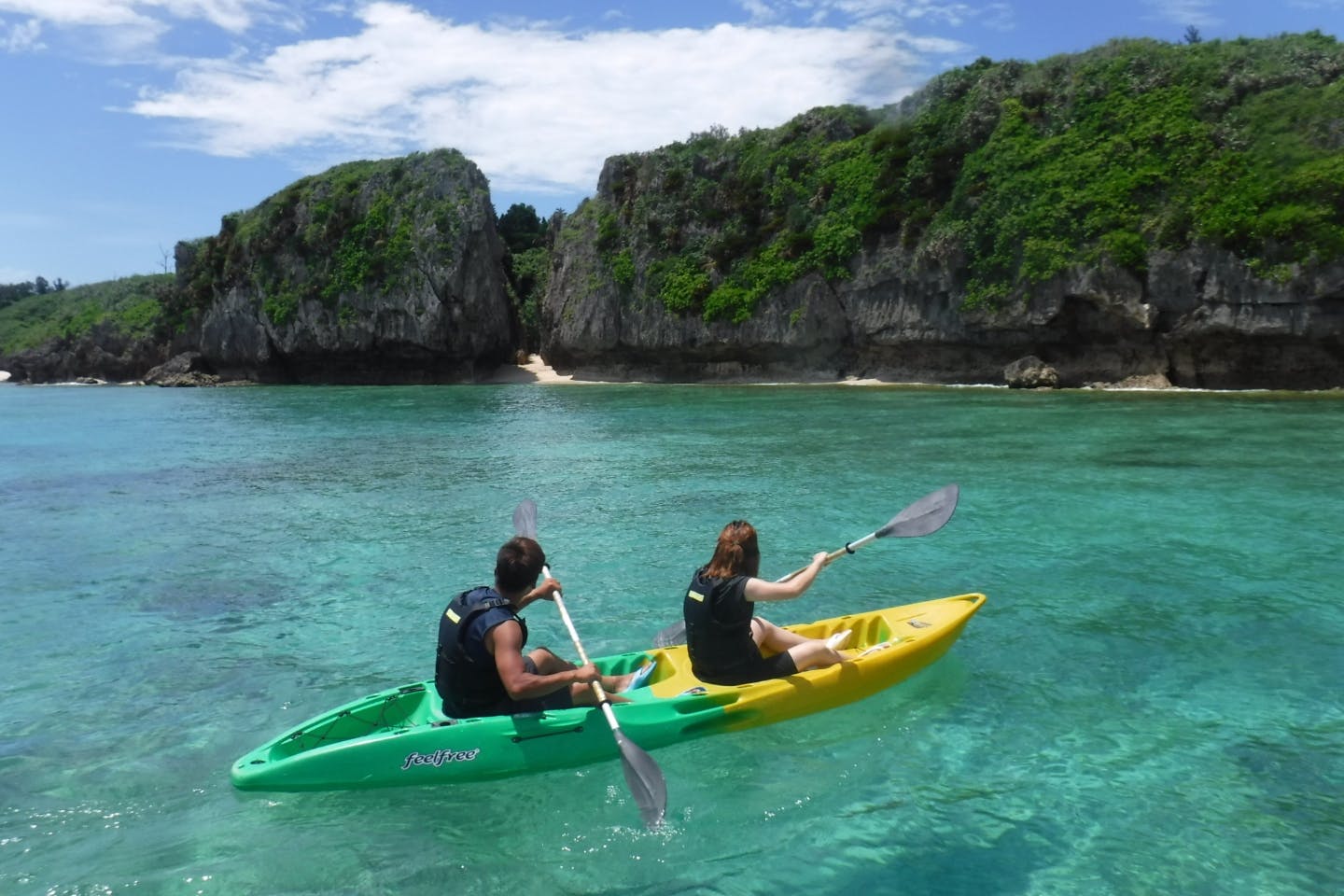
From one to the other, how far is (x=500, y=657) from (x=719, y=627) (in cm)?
141

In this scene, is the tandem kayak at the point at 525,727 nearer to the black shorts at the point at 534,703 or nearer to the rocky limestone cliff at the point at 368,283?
the black shorts at the point at 534,703

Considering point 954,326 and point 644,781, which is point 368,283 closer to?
point 954,326

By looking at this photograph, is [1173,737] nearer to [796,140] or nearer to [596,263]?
[796,140]

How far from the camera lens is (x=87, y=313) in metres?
73.6

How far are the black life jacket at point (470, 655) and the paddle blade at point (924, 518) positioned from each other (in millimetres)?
3303

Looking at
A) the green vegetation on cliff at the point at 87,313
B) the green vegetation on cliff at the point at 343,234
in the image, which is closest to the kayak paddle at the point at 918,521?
the green vegetation on cliff at the point at 343,234

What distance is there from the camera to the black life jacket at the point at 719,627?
18.8 feet

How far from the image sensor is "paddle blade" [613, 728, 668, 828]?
4.72m

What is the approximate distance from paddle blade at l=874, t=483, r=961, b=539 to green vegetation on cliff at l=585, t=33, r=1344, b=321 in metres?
27.3

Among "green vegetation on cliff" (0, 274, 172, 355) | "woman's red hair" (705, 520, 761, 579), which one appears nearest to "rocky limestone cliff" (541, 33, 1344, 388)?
"woman's red hair" (705, 520, 761, 579)

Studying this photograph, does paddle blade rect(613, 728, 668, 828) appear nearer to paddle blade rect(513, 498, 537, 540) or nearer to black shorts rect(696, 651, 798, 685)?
black shorts rect(696, 651, 798, 685)

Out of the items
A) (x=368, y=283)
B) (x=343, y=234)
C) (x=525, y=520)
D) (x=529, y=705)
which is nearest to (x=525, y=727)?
(x=529, y=705)

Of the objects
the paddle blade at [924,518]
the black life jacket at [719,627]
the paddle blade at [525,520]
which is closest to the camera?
the black life jacket at [719,627]

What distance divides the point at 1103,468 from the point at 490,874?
1328 cm
